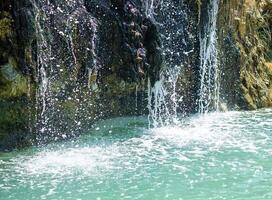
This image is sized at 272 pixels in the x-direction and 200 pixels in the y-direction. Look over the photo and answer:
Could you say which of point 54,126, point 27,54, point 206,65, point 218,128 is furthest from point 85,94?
point 206,65

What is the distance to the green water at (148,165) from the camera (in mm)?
7289

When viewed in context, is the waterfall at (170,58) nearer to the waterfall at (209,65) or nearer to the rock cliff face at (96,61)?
the rock cliff face at (96,61)

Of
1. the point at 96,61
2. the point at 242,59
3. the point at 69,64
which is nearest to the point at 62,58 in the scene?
the point at 69,64

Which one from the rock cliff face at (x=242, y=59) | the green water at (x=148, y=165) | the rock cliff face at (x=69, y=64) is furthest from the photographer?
the rock cliff face at (x=242, y=59)

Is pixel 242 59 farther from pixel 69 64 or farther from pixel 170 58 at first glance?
pixel 69 64

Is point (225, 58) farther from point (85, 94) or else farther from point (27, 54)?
point (27, 54)

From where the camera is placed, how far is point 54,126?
35.1 feet

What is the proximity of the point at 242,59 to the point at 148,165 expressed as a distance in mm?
7452

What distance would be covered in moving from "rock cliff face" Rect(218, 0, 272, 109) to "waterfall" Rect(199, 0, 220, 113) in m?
0.41

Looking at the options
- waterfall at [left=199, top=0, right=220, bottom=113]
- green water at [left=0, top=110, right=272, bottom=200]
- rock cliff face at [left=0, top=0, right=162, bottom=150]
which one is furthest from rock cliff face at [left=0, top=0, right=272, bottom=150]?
green water at [left=0, top=110, right=272, bottom=200]

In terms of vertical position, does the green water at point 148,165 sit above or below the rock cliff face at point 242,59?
below

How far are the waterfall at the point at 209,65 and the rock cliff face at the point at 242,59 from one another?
1.35 ft

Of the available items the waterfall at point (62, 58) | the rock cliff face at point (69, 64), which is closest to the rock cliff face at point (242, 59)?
the rock cliff face at point (69, 64)

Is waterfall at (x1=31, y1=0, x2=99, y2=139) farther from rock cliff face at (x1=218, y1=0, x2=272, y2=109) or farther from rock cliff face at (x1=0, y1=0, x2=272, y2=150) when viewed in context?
rock cliff face at (x1=218, y1=0, x2=272, y2=109)
